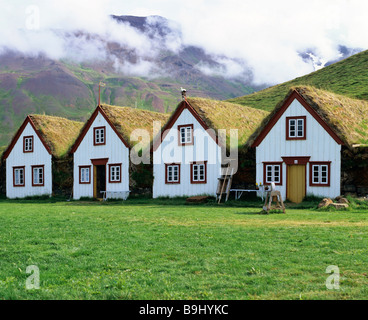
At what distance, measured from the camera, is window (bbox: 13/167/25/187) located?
43906mm

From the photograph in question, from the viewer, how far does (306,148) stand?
29.1 m

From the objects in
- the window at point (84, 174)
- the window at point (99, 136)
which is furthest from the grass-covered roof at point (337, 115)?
the window at point (84, 174)

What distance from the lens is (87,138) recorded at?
3956 centimetres

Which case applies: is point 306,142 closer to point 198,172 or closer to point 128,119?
point 198,172

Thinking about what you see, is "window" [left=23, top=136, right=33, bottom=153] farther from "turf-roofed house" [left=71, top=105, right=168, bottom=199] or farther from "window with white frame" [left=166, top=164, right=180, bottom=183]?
"window with white frame" [left=166, top=164, right=180, bottom=183]

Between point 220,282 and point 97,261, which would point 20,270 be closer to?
point 97,261

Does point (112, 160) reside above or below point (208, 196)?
above

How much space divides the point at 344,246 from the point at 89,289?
21.3 feet

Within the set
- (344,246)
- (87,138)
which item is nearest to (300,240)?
(344,246)

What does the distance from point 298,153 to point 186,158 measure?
27.7ft

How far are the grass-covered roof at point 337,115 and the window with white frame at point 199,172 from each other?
396cm

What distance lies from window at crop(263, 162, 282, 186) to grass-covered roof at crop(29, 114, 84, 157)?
18392 mm

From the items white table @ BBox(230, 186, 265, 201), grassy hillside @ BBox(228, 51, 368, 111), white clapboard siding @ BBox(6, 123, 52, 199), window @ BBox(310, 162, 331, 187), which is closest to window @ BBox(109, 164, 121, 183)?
white clapboard siding @ BBox(6, 123, 52, 199)

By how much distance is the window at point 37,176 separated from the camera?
42281 millimetres
